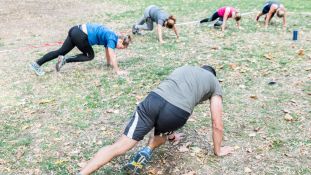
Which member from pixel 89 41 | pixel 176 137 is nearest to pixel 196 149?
pixel 176 137

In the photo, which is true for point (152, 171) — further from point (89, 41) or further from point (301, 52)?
point (301, 52)

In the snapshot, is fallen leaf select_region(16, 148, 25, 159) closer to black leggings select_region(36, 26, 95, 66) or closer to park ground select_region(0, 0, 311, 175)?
park ground select_region(0, 0, 311, 175)

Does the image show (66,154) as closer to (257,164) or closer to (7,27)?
(257,164)

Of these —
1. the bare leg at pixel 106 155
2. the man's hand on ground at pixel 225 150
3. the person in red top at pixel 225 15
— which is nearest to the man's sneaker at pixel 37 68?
the bare leg at pixel 106 155

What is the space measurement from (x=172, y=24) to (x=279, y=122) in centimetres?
484

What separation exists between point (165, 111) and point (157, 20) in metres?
6.17

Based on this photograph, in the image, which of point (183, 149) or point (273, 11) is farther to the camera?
point (273, 11)

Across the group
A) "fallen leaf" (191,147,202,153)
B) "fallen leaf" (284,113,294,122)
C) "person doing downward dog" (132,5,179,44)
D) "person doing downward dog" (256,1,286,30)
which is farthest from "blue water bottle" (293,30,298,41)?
"fallen leaf" (191,147,202,153)

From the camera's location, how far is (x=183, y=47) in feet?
30.2

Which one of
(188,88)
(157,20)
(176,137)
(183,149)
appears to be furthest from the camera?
(157,20)

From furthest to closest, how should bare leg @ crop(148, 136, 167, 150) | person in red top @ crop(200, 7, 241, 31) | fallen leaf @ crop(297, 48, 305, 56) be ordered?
person in red top @ crop(200, 7, 241, 31) → fallen leaf @ crop(297, 48, 305, 56) → bare leg @ crop(148, 136, 167, 150)

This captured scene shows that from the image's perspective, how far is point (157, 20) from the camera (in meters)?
9.88

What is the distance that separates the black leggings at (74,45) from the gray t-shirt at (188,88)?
11.9 ft

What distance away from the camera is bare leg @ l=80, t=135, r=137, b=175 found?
3932 millimetres
